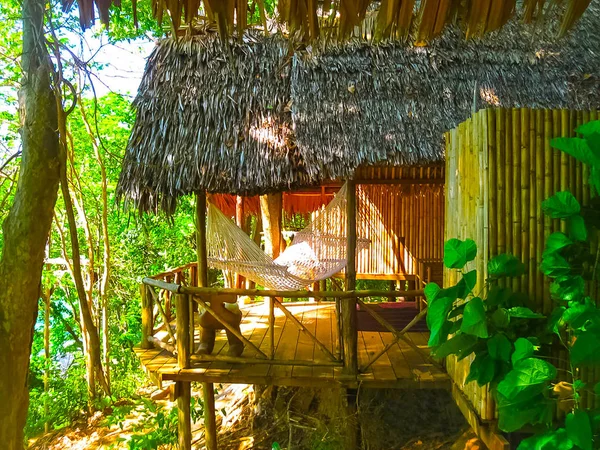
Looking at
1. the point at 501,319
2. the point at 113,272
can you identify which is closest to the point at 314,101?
the point at 501,319

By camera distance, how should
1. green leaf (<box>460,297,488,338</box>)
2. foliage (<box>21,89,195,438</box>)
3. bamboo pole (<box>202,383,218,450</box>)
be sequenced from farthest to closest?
foliage (<box>21,89,195,438</box>), bamboo pole (<box>202,383,218,450</box>), green leaf (<box>460,297,488,338</box>)

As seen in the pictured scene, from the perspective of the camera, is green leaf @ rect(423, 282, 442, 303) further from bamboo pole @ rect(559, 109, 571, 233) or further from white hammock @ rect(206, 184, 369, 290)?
white hammock @ rect(206, 184, 369, 290)

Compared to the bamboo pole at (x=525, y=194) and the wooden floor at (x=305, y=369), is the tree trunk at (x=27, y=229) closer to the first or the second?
the wooden floor at (x=305, y=369)

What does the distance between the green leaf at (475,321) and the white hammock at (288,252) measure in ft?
5.01

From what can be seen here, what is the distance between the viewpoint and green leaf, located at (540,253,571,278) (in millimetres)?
1496

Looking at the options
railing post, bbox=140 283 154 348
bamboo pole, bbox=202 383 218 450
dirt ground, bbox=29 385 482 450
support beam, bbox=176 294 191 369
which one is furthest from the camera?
bamboo pole, bbox=202 383 218 450

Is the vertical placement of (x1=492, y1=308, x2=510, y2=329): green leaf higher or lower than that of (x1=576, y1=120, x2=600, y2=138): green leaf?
lower

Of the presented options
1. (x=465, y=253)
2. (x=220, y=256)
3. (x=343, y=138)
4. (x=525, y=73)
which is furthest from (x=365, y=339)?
(x=525, y=73)

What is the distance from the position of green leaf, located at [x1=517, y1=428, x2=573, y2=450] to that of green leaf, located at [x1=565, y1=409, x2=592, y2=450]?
0.09 ft

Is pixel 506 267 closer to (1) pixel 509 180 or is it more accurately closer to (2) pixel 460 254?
(2) pixel 460 254

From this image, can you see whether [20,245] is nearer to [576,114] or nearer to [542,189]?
[542,189]

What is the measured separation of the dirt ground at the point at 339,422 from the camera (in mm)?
3354

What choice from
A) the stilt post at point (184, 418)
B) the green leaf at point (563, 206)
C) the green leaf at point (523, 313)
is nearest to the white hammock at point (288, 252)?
the stilt post at point (184, 418)

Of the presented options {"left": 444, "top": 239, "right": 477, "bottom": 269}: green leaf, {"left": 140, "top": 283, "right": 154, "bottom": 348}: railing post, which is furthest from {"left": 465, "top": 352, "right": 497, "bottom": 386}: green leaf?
{"left": 140, "top": 283, "right": 154, "bottom": 348}: railing post
